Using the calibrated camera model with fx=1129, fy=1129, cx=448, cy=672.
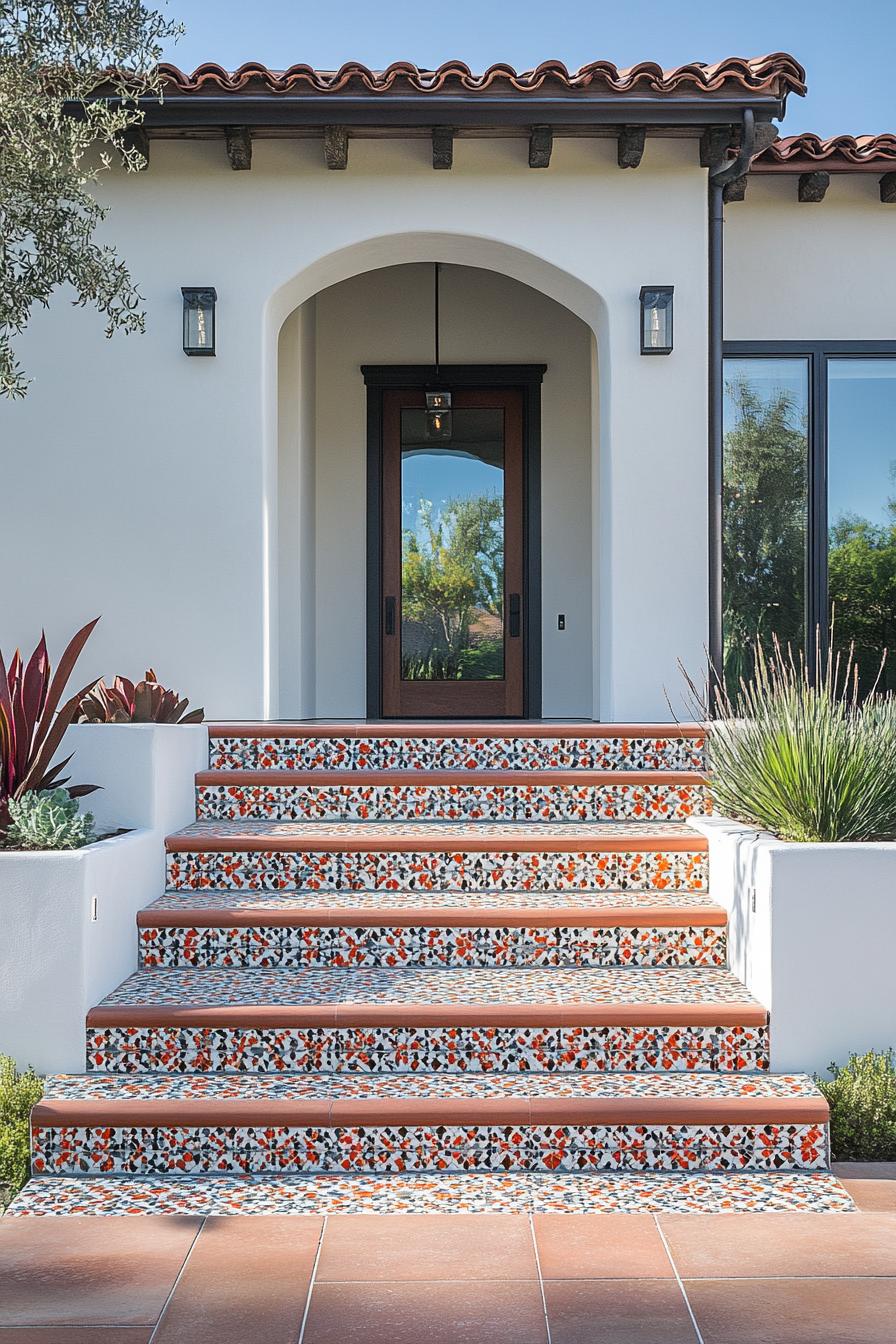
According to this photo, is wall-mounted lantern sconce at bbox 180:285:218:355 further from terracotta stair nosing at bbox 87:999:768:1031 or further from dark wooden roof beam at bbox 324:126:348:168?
terracotta stair nosing at bbox 87:999:768:1031

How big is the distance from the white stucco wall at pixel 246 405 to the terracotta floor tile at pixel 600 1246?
3.34 meters

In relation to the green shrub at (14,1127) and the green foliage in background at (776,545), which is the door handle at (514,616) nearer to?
the green foliage in background at (776,545)

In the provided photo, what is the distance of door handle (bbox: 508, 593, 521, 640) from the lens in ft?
27.4

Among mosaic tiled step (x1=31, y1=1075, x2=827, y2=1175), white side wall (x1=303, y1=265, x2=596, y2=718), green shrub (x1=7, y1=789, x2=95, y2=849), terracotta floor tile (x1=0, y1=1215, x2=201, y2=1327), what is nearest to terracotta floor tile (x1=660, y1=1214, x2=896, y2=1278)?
mosaic tiled step (x1=31, y1=1075, x2=827, y2=1175)

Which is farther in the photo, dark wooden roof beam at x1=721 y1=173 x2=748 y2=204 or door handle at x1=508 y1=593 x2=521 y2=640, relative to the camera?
door handle at x1=508 y1=593 x2=521 y2=640

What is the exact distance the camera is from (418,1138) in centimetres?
371

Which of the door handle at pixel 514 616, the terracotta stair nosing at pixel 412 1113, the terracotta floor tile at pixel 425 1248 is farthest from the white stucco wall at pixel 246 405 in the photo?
the terracotta floor tile at pixel 425 1248

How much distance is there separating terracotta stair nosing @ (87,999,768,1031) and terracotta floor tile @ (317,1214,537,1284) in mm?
738

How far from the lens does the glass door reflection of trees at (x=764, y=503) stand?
7074 mm

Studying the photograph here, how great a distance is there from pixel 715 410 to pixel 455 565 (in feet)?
8.65

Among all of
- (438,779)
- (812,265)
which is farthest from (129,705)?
(812,265)

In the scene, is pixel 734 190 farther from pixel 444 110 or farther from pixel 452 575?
pixel 452 575

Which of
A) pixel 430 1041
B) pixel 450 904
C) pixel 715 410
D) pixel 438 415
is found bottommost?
pixel 430 1041

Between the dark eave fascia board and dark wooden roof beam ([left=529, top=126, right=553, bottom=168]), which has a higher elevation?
the dark eave fascia board
